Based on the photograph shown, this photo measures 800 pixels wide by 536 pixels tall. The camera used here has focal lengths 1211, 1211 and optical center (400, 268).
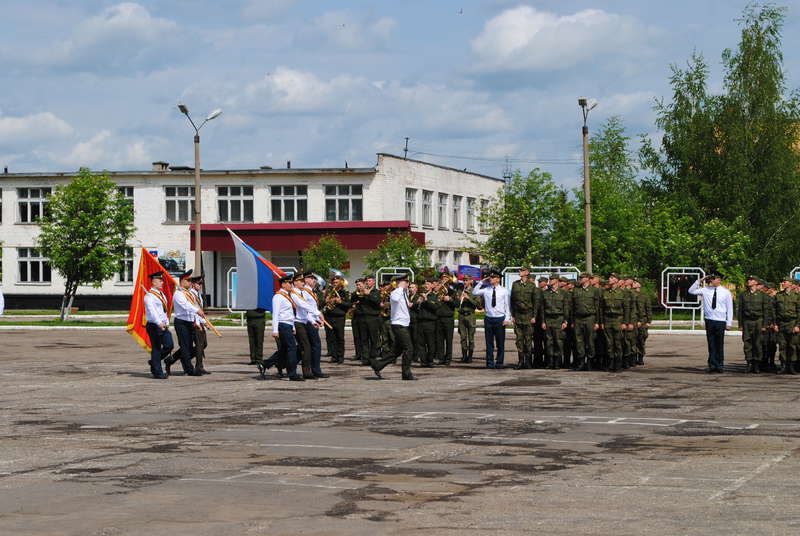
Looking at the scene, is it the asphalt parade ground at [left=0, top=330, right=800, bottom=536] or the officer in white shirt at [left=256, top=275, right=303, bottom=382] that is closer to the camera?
the asphalt parade ground at [left=0, top=330, right=800, bottom=536]

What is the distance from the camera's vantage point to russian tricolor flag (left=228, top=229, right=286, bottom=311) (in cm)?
2306

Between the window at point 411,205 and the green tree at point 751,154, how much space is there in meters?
13.5

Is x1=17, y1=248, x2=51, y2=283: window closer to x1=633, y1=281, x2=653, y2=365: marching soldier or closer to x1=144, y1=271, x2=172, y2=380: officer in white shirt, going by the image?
x1=144, y1=271, x2=172, y2=380: officer in white shirt

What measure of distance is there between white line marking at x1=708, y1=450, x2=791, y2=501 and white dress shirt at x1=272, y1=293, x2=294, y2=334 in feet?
34.0

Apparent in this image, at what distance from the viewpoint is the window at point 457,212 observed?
67.2 metres

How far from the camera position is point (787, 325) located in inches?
872

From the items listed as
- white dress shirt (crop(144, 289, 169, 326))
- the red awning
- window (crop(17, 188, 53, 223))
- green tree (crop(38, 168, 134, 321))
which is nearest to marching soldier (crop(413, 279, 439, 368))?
Answer: white dress shirt (crop(144, 289, 169, 326))

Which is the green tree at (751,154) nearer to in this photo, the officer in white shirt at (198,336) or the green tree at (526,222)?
the green tree at (526,222)

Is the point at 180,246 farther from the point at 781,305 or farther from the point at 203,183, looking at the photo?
the point at 781,305

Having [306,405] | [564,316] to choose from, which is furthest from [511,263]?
[306,405]

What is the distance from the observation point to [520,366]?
23.4m

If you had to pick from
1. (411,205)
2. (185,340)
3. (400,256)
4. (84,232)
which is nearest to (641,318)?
(185,340)

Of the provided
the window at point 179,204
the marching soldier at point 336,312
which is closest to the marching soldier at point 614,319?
the marching soldier at point 336,312

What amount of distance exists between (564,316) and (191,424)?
11122mm
